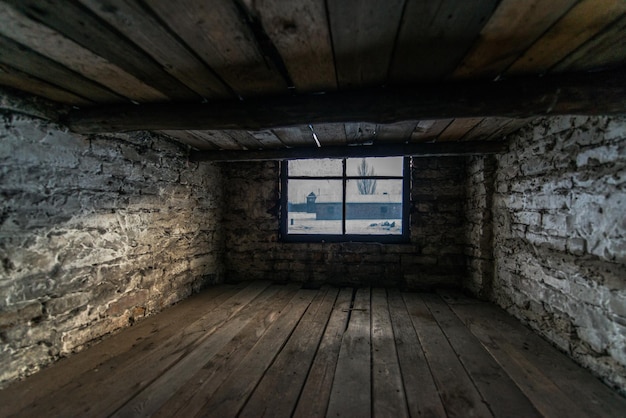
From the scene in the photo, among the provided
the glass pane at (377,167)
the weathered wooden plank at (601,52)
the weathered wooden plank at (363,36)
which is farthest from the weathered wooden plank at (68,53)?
the glass pane at (377,167)

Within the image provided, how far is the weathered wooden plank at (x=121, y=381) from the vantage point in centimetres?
133

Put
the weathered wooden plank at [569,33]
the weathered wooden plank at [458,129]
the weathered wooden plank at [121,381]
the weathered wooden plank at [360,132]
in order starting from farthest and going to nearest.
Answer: the weathered wooden plank at [360,132] < the weathered wooden plank at [458,129] < the weathered wooden plank at [121,381] < the weathered wooden plank at [569,33]

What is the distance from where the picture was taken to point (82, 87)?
4.91ft

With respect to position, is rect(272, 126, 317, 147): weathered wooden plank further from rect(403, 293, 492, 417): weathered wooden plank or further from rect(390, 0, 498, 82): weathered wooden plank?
rect(403, 293, 492, 417): weathered wooden plank

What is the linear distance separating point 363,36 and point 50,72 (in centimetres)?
142

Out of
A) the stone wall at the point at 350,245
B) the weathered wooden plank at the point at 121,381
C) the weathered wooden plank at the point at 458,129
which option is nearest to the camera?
the weathered wooden plank at the point at 121,381

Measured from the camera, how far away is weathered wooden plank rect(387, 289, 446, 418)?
1337 millimetres

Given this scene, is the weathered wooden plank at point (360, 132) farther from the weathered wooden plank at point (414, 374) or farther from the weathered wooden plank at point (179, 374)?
the weathered wooden plank at point (179, 374)

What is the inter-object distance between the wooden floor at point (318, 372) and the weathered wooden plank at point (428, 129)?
1.55m

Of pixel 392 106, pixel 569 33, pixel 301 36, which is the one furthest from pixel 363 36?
pixel 569 33

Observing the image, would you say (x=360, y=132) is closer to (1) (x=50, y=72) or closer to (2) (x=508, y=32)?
(2) (x=508, y=32)

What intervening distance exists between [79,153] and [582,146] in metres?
3.11

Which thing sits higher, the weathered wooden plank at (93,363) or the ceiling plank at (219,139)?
the ceiling plank at (219,139)

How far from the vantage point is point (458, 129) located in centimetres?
226
